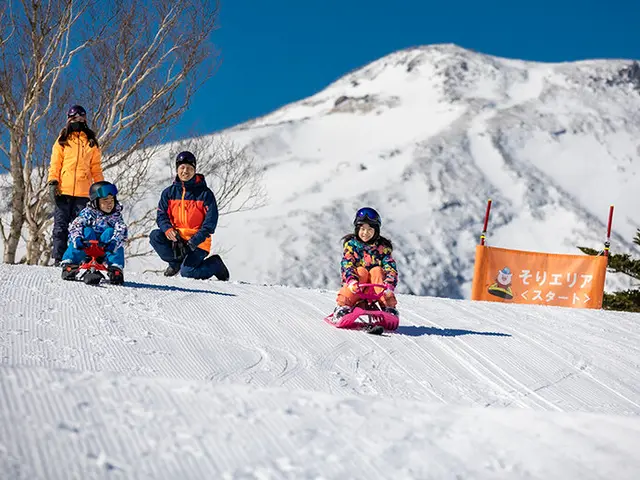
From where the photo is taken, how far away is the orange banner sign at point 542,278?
10.1m

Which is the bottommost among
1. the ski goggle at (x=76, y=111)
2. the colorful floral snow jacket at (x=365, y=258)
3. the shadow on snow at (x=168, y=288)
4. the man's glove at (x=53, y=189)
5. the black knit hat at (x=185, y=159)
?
the shadow on snow at (x=168, y=288)

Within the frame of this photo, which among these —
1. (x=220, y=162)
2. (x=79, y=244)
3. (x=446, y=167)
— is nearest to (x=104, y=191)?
(x=79, y=244)

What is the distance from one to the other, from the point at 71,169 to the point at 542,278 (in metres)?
6.95

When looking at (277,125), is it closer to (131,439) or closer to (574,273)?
(574,273)

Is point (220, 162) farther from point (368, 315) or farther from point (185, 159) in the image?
point (368, 315)

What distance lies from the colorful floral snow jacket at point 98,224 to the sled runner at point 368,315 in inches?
70.1

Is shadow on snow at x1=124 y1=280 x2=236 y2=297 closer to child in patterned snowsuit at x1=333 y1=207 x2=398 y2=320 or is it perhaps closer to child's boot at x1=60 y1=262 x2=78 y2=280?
child's boot at x1=60 y1=262 x2=78 y2=280

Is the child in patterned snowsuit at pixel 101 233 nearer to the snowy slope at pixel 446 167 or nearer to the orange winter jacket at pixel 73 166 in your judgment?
the orange winter jacket at pixel 73 166

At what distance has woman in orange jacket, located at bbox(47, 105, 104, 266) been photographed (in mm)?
6750

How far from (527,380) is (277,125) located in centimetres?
6764

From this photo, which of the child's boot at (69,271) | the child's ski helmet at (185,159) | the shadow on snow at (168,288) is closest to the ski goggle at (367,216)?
the shadow on snow at (168,288)

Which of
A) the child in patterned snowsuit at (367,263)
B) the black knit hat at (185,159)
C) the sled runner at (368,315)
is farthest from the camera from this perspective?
the black knit hat at (185,159)

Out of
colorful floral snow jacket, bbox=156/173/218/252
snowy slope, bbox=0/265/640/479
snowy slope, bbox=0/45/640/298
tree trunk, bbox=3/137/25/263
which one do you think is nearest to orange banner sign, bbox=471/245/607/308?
snowy slope, bbox=0/265/640/479

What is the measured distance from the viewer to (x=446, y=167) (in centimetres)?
5947
